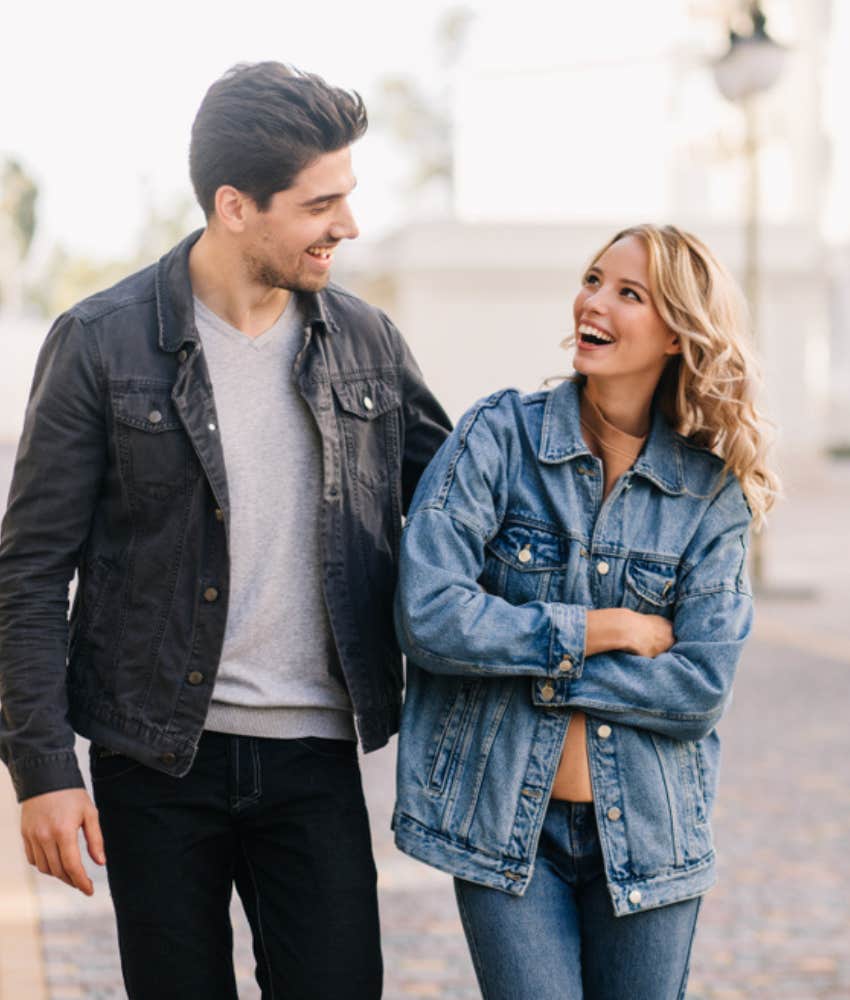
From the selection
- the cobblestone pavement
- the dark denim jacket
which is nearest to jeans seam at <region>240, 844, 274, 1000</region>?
the dark denim jacket

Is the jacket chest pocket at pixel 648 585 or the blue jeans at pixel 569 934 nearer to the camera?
the blue jeans at pixel 569 934

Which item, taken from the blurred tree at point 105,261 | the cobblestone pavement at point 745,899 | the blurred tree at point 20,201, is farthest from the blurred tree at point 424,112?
the cobblestone pavement at point 745,899

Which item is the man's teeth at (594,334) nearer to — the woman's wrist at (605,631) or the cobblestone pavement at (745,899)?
the woman's wrist at (605,631)

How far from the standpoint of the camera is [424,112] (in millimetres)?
57062

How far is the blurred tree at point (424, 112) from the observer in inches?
2205

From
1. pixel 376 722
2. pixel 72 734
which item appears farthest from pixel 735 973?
pixel 72 734

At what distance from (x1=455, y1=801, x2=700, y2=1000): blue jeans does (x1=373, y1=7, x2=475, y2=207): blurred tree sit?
55.3 m

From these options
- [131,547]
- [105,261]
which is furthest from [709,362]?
[105,261]

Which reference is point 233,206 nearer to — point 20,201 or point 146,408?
point 146,408

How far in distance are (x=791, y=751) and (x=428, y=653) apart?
18.0 ft

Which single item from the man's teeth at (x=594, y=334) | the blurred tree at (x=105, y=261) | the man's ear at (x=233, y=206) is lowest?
the blurred tree at (x=105, y=261)

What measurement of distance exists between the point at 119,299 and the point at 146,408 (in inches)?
8.6

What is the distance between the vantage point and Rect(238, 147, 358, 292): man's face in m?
2.62

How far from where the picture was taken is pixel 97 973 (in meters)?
4.50
